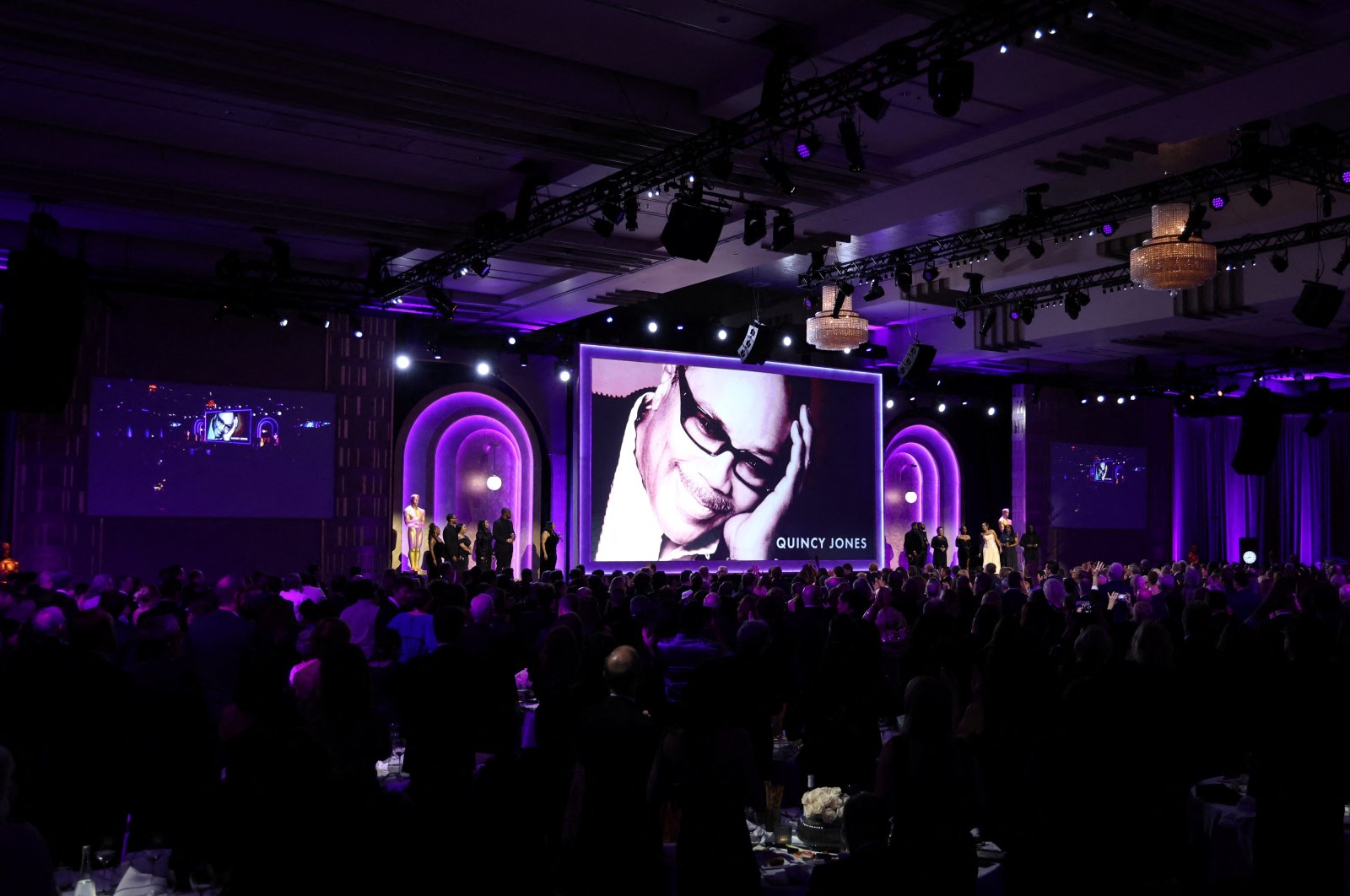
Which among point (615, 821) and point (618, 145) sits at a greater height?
point (618, 145)

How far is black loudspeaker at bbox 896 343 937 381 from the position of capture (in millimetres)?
16391

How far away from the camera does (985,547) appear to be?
21500mm

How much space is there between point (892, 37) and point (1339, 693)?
16.8ft

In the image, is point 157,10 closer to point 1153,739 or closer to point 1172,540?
point 1153,739

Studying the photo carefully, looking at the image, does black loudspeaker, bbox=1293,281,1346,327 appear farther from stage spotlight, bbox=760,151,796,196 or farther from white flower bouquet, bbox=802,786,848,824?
white flower bouquet, bbox=802,786,848,824

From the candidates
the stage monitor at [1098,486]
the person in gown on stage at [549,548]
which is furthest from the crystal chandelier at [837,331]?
the stage monitor at [1098,486]

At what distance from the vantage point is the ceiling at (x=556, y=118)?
24.3ft

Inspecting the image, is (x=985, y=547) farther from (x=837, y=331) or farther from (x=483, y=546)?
(x=837, y=331)

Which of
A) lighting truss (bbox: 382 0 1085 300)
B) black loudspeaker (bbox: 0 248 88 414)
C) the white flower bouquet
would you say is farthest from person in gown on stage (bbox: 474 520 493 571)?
the white flower bouquet

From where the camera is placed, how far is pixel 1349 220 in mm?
11281

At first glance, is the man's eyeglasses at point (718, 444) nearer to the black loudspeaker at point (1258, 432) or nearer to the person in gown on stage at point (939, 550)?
the person in gown on stage at point (939, 550)

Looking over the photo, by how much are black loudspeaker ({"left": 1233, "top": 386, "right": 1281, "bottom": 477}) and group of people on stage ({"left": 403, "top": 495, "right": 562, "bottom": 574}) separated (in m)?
12.3

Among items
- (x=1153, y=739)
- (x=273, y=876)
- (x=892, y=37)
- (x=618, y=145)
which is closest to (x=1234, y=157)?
(x=892, y=37)

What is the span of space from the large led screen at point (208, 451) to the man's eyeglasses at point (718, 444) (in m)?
5.49
